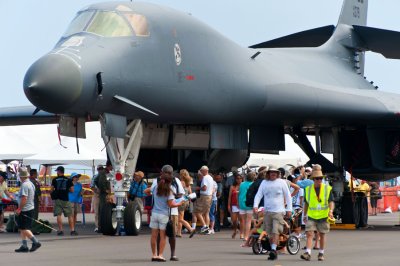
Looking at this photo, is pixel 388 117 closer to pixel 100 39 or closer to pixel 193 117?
pixel 193 117

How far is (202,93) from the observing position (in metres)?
22.4

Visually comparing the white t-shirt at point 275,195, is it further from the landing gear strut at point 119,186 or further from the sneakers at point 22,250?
the landing gear strut at point 119,186

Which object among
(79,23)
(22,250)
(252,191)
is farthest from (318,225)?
(79,23)

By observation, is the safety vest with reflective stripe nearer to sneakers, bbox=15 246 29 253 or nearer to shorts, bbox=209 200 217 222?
sneakers, bbox=15 246 29 253

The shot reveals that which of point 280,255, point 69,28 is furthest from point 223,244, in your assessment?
point 69,28

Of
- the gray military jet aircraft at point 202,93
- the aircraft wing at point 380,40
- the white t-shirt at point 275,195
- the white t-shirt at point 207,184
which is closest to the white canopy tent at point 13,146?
the gray military jet aircraft at point 202,93

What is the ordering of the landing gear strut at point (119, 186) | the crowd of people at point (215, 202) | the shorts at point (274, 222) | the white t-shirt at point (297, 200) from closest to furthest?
1. the crowd of people at point (215, 202)
2. the shorts at point (274, 222)
3. the white t-shirt at point (297, 200)
4. the landing gear strut at point (119, 186)

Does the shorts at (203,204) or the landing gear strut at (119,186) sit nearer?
the landing gear strut at (119,186)

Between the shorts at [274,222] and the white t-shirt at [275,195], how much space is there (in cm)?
8

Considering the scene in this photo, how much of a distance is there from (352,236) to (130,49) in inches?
252

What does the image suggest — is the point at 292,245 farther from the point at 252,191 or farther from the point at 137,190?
the point at 137,190

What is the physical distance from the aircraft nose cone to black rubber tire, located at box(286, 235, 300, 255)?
207 inches

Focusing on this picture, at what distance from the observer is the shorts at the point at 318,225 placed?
15875mm

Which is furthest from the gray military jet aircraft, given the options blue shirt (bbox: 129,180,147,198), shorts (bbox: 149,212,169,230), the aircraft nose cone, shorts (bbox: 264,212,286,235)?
shorts (bbox: 264,212,286,235)
